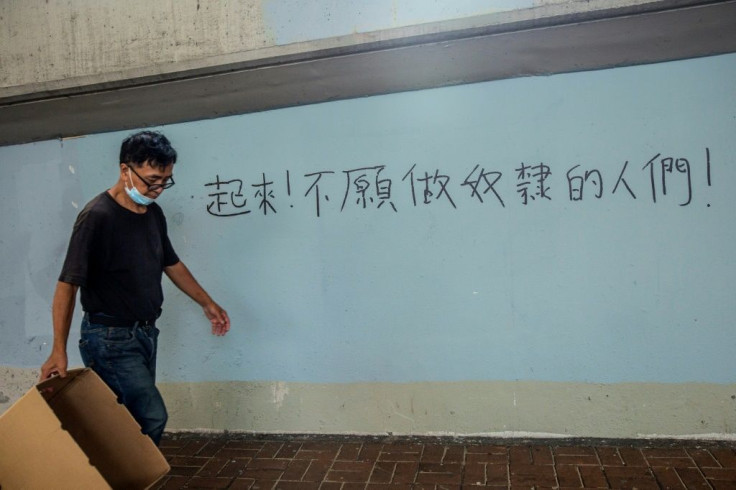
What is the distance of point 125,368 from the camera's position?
10.4 feet

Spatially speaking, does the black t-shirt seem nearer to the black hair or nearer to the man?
the man

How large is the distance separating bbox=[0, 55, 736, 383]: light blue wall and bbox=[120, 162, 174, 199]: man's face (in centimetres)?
116

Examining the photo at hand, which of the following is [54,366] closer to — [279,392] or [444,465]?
[279,392]

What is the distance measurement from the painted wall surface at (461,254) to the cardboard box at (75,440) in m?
1.63

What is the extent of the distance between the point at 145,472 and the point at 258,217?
78.3 inches

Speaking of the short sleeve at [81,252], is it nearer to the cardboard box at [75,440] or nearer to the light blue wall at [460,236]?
the cardboard box at [75,440]

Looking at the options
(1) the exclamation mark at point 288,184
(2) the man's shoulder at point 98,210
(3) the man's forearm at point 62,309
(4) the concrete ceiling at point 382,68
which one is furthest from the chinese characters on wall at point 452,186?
(3) the man's forearm at point 62,309

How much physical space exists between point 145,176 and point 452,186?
1871 millimetres

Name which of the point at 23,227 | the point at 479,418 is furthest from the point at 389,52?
the point at 23,227

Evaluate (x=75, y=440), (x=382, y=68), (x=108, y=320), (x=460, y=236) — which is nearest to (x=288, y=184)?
(x=382, y=68)

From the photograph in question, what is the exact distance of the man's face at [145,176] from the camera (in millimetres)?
3244

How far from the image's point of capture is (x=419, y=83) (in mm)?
4090

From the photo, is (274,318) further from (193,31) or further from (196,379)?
(193,31)

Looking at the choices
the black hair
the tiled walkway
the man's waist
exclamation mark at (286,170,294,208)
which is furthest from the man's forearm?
exclamation mark at (286,170,294,208)
